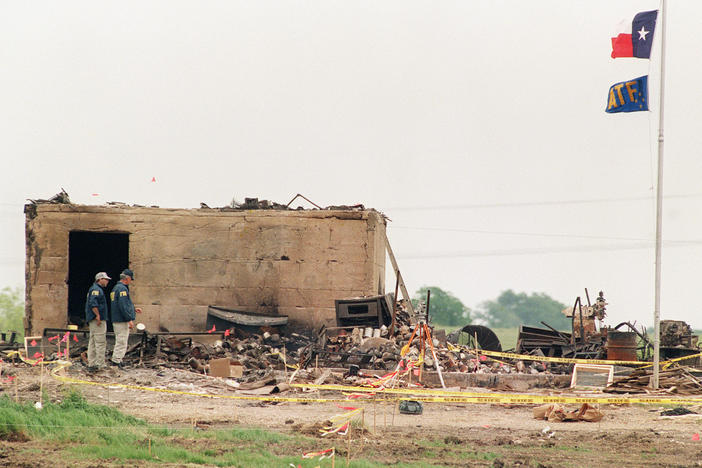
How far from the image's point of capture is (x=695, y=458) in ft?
33.8

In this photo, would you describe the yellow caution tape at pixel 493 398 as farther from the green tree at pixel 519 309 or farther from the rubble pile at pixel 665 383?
the green tree at pixel 519 309

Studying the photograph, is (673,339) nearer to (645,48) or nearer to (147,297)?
(645,48)

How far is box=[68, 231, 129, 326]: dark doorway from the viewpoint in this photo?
92.1 ft

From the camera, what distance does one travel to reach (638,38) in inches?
730

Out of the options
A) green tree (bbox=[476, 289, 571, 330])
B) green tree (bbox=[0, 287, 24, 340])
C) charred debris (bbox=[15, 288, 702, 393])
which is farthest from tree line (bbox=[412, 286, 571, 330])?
charred debris (bbox=[15, 288, 702, 393])

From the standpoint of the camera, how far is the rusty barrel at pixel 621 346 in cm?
2169

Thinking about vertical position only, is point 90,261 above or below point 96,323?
above

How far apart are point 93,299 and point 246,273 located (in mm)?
6173

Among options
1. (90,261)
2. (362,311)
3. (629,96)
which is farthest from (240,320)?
(629,96)

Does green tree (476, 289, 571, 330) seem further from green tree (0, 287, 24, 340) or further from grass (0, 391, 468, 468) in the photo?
grass (0, 391, 468, 468)

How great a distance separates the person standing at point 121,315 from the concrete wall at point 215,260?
4930 millimetres

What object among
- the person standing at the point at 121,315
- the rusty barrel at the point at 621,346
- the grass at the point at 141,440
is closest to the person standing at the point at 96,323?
the person standing at the point at 121,315

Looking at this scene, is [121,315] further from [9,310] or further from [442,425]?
[9,310]

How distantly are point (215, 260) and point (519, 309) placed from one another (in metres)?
126
